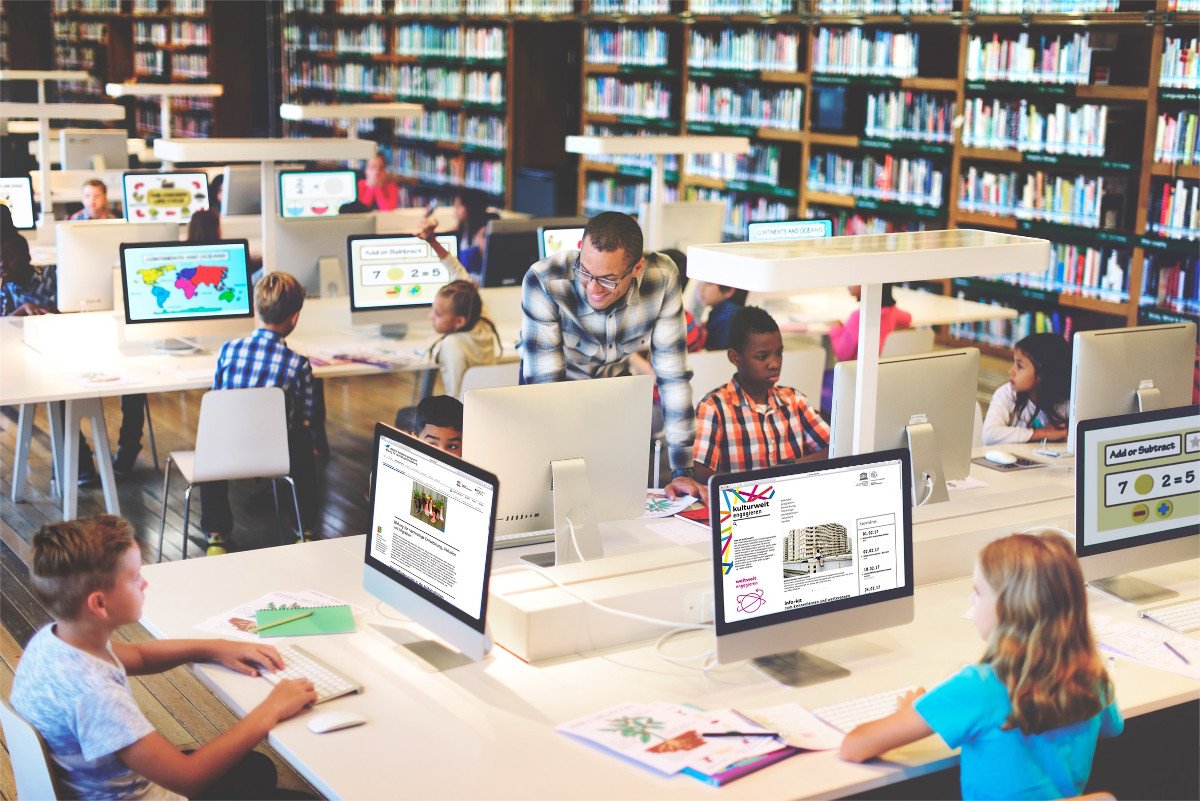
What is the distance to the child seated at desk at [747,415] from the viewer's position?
375cm

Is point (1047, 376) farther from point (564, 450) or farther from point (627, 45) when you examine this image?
point (627, 45)

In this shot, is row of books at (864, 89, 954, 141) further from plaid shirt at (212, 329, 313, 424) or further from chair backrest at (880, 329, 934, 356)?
plaid shirt at (212, 329, 313, 424)

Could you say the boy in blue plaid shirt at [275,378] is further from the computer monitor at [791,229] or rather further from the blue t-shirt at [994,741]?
the blue t-shirt at [994,741]

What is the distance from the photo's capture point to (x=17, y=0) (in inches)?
545

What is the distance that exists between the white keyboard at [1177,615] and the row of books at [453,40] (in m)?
8.57

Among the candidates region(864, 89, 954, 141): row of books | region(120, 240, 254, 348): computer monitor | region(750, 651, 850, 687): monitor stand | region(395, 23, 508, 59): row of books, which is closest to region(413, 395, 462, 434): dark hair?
region(750, 651, 850, 687): monitor stand

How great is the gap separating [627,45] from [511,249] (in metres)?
3.89

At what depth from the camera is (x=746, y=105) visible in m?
9.18

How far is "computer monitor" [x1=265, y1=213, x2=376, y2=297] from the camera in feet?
20.0

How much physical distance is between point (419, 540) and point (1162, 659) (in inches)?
58.3

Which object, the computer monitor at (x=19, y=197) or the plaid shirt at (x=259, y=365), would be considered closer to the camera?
the plaid shirt at (x=259, y=365)

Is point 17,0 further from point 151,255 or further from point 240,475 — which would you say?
point 240,475

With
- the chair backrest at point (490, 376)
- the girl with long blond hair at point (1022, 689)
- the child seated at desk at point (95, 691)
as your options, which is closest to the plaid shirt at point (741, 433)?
the chair backrest at point (490, 376)

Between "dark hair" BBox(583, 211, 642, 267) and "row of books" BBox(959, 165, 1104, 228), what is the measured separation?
14.9 ft
